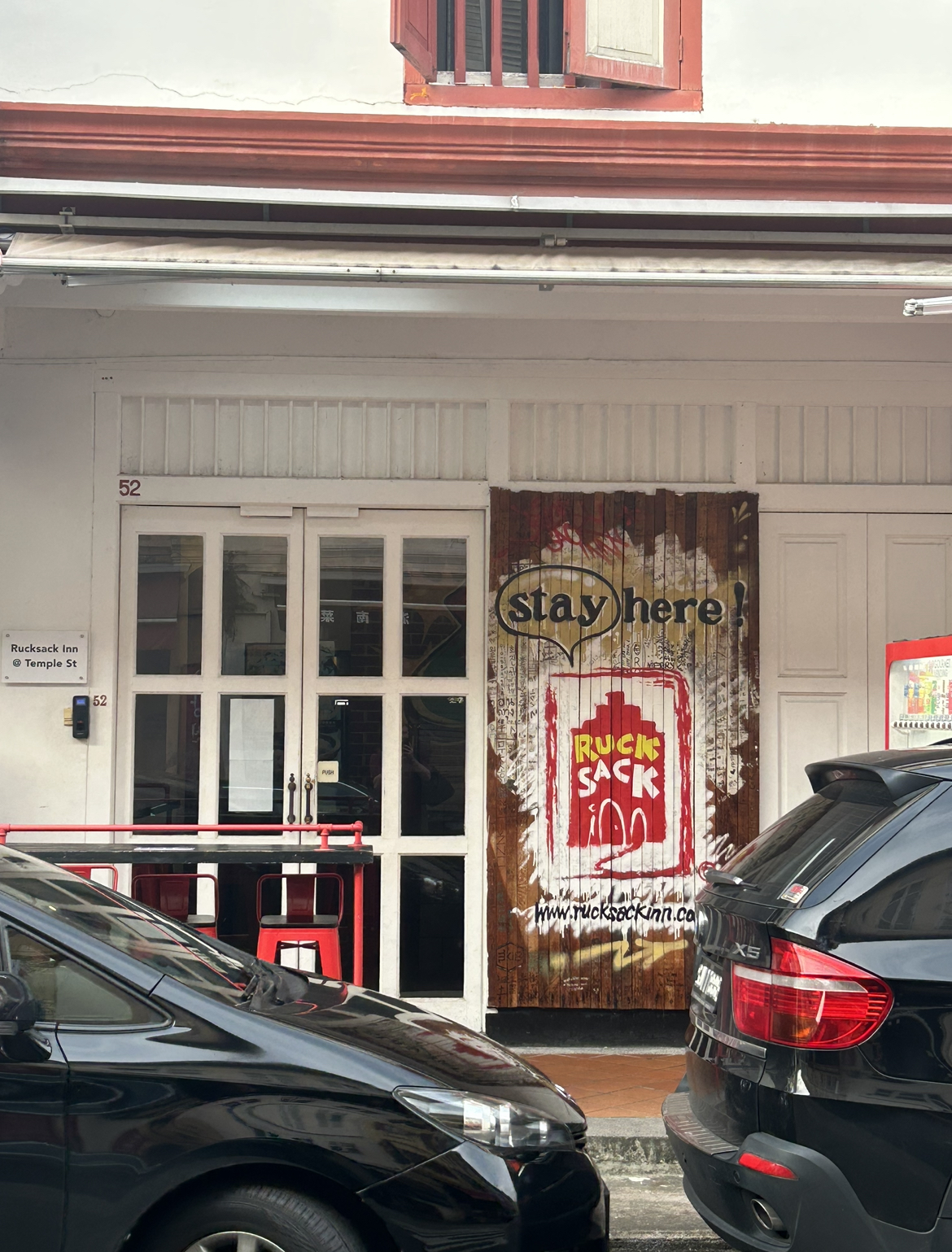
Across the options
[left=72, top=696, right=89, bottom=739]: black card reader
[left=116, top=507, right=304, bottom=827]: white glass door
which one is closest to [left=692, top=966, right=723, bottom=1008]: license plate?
[left=116, top=507, right=304, bottom=827]: white glass door

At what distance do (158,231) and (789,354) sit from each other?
11.9 ft

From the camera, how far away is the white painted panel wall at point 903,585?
25.2 feet

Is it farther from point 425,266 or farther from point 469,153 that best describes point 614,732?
point 469,153

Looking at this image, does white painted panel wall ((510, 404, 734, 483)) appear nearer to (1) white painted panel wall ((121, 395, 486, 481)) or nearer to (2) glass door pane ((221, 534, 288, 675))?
(1) white painted panel wall ((121, 395, 486, 481))

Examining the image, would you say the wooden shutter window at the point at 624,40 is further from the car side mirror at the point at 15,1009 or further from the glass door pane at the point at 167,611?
the car side mirror at the point at 15,1009

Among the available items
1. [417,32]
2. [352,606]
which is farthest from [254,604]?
[417,32]

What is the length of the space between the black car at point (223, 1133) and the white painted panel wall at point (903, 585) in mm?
4535

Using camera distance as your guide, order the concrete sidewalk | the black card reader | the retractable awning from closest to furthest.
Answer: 1. the concrete sidewalk
2. the retractable awning
3. the black card reader

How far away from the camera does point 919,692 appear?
627 cm

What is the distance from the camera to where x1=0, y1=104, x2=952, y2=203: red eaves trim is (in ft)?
21.6

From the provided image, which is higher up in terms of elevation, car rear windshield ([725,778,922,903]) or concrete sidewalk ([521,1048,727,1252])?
car rear windshield ([725,778,922,903])

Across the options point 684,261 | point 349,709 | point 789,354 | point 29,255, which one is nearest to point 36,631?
point 349,709

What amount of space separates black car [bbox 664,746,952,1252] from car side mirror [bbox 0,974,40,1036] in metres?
1.92

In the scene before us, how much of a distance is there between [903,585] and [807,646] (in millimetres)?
682
